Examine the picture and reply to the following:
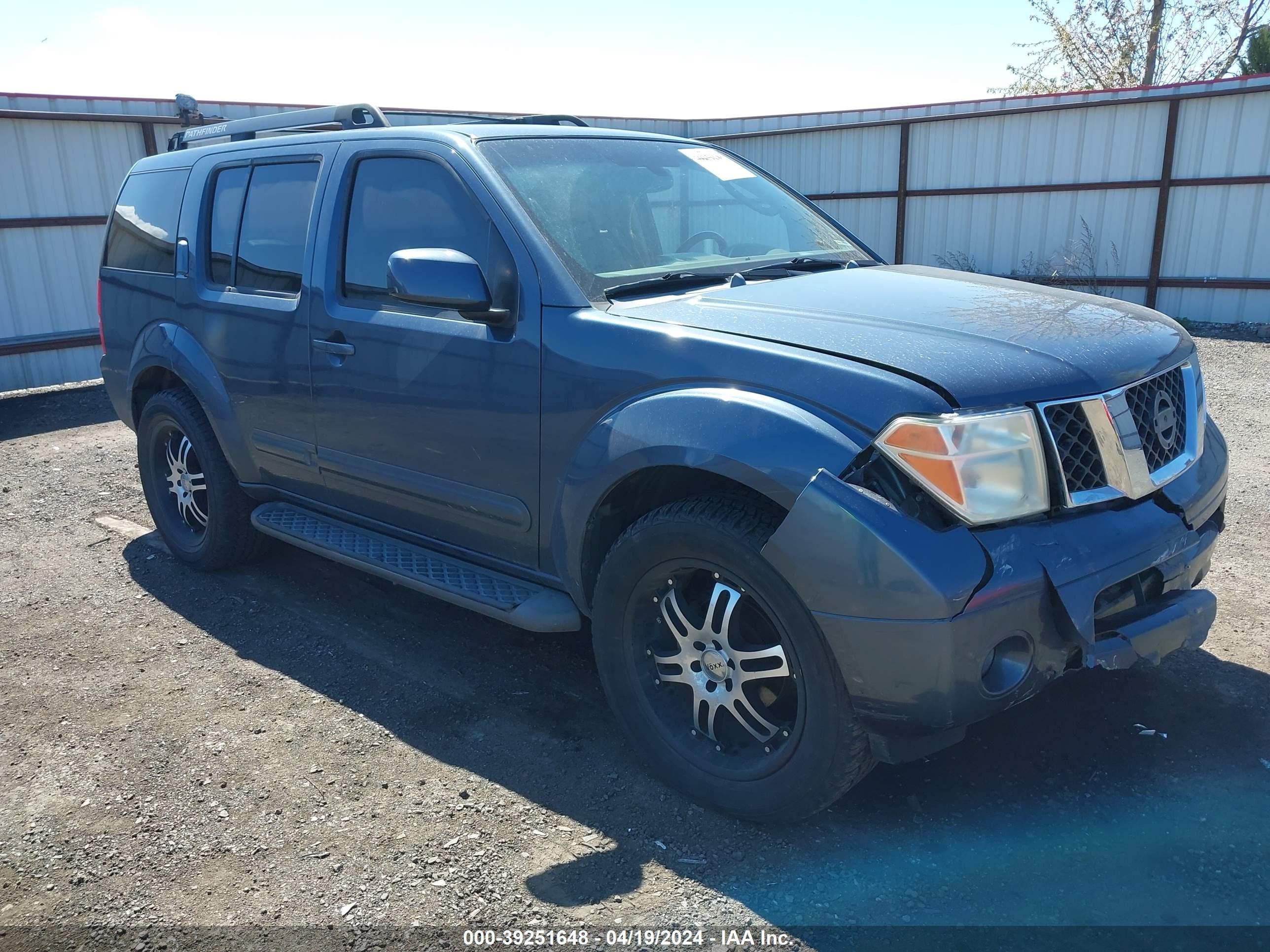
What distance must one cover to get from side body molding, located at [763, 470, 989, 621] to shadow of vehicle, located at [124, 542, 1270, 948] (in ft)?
2.55

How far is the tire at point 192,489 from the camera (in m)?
4.78

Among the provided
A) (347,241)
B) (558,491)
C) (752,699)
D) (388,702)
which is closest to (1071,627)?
(752,699)

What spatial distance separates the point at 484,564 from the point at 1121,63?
30272mm

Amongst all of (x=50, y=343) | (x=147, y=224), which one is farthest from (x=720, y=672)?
(x=50, y=343)

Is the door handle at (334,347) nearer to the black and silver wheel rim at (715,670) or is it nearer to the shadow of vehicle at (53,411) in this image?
the black and silver wheel rim at (715,670)

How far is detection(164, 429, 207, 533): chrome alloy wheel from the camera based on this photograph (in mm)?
5000

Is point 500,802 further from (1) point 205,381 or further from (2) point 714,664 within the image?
(1) point 205,381

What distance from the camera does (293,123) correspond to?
477cm

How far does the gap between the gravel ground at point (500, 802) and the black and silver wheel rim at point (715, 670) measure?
223mm

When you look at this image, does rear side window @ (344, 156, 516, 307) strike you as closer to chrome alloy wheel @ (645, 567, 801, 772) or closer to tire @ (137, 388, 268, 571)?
chrome alloy wheel @ (645, 567, 801, 772)

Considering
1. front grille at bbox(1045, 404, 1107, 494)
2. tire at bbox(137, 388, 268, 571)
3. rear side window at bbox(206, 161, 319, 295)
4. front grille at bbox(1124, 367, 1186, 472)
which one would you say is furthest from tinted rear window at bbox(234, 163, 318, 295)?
front grille at bbox(1124, 367, 1186, 472)

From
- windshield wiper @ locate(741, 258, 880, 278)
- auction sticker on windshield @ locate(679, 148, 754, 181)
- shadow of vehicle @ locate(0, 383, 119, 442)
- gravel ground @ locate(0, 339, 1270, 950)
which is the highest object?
auction sticker on windshield @ locate(679, 148, 754, 181)

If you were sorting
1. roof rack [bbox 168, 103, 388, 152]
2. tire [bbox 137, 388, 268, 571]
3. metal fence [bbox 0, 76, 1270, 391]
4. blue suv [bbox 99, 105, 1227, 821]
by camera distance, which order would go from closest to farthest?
blue suv [bbox 99, 105, 1227, 821], roof rack [bbox 168, 103, 388, 152], tire [bbox 137, 388, 268, 571], metal fence [bbox 0, 76, 1270, 391]

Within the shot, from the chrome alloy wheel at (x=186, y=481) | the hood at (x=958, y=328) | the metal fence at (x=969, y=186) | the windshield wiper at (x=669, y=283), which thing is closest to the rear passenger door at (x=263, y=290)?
the chrome alloy wheel at (x=186, y=481)
